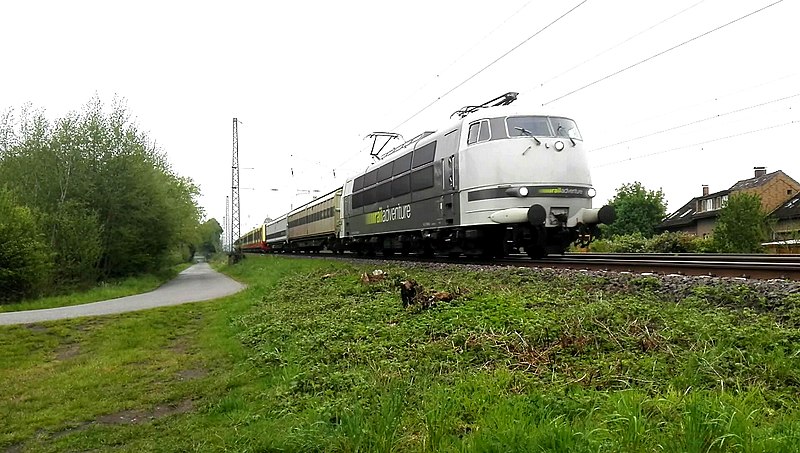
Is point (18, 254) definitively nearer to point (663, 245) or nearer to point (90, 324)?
point (90, 324)

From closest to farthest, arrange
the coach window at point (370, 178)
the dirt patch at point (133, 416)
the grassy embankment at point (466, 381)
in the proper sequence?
the grassy embankment at point (466, 381)
the dirt patch at point (133, 416)
the coach window at point (370, 178)

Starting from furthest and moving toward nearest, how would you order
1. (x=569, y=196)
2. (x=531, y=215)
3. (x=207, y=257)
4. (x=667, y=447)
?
(x=207, y=257), (x=569, y=196), (x=531, y=215), (x=667, y=447)

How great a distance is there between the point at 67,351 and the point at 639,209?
71.1m

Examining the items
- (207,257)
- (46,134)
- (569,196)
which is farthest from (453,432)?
(207,257)

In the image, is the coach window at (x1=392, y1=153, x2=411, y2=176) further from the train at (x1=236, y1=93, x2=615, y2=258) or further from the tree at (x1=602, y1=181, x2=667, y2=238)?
the tree at (x1=602, y1=181, x2=667, y2=238)

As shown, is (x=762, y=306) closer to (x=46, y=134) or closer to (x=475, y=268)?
(x=475, y=268)

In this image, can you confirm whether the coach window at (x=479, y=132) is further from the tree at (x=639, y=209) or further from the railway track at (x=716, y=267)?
the tree at (x=639, y=209)

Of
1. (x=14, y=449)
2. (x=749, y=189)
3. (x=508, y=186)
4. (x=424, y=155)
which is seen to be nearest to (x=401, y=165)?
(x=424, y=155)

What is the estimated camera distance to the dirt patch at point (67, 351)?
10.4 m

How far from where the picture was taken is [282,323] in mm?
10078

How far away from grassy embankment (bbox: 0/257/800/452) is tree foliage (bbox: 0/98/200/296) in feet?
60.6

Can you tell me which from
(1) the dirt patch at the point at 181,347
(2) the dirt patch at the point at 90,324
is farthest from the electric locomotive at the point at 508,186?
(2) the dirt patch at the point at 90,324

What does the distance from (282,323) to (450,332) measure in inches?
165

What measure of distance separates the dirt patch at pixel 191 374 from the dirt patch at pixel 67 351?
10.3 ft
